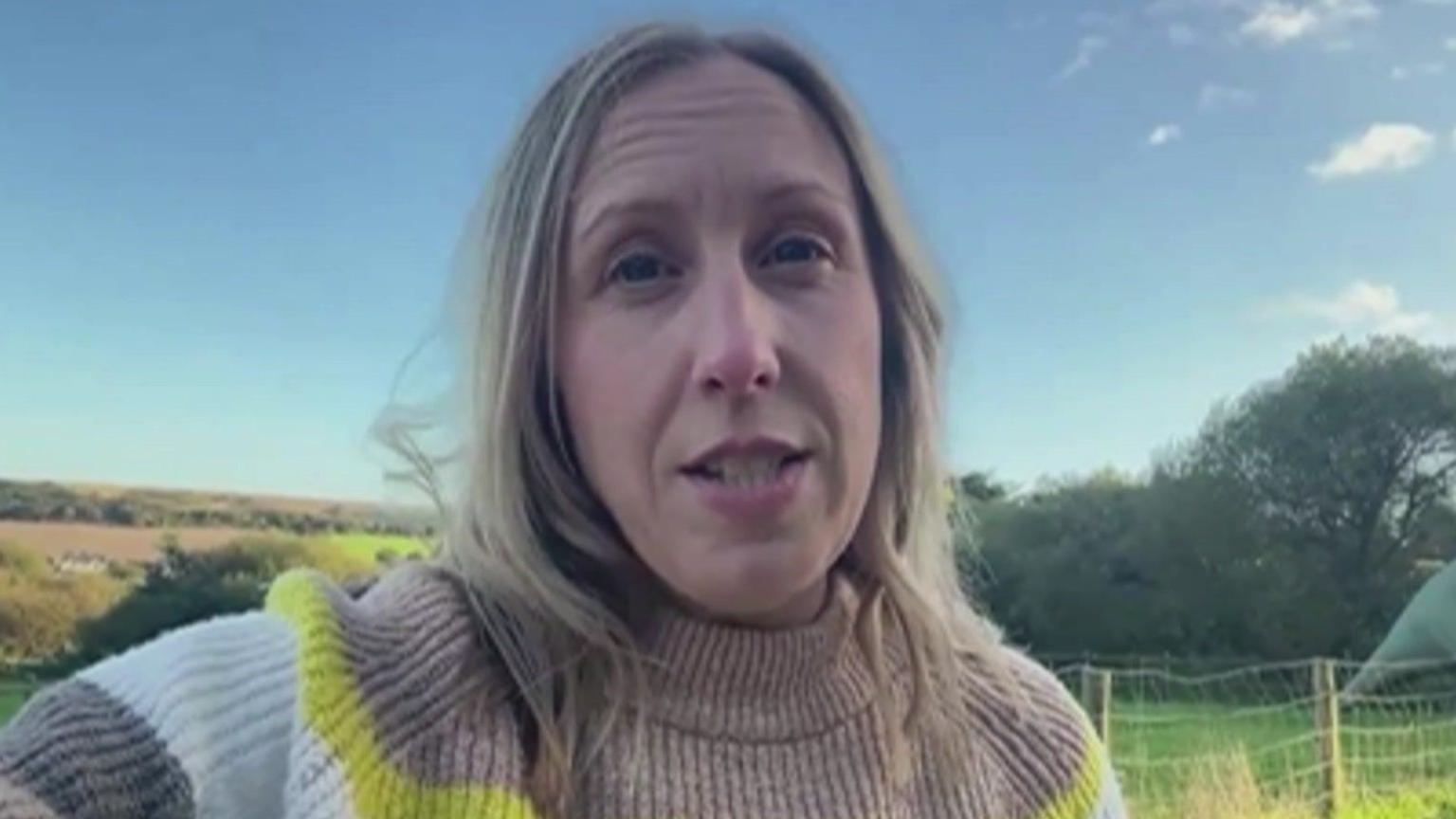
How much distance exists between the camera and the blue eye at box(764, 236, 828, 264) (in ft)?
2.14

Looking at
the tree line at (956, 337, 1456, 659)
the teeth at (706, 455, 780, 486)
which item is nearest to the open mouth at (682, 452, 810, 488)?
the teeth at (706, 455, 780, 486)

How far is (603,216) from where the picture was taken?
2.15ft

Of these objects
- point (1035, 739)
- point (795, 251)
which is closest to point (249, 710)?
point (795, 251)

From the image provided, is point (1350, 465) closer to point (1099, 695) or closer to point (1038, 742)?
point (1099, 695)

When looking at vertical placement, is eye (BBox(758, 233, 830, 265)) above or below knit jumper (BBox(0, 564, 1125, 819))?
above

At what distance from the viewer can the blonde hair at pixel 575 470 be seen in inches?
25.7

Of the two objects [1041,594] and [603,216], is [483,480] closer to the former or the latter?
[603,216]

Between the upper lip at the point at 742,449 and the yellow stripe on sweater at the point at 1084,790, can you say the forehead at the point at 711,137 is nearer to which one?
the upper lip at the point at 742,449

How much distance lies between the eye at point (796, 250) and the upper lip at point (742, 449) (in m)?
0.08

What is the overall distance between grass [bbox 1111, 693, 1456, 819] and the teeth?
416 centimetres

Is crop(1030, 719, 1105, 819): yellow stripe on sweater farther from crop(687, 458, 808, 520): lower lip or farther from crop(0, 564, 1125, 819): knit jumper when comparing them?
crop(687, 458, 808, 520): lower lip

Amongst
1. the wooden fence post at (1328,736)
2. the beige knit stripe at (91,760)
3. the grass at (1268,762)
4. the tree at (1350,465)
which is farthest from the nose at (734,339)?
the tree at (1350,465)

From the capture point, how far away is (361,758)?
0.57 m

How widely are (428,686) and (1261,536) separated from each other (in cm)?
950
